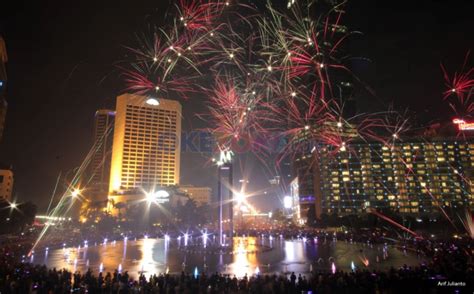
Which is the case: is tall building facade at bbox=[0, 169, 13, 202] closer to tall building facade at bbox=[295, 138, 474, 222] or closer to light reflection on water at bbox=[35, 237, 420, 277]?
light reflection on water at bbox=[35, 237, 420, 277]

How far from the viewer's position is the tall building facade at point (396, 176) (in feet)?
374

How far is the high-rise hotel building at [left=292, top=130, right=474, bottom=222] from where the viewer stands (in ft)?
374

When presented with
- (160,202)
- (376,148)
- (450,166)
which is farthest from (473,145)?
(160,202)

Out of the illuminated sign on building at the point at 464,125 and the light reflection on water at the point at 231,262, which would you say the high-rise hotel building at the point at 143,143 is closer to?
the illuminated sign on building at the point at 464,125

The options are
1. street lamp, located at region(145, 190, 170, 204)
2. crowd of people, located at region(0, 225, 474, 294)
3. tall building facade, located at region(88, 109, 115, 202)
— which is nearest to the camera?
crowd of people, located at region(0, 225, 474, 294)

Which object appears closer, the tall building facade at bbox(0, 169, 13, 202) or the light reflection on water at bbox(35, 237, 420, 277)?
the light reflection on water at bbox(35, 237, 420, 277)

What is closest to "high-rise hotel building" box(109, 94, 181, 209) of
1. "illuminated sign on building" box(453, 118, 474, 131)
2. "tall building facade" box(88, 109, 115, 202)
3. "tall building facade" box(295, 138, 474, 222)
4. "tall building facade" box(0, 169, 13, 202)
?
"tall building facade" box(0, 169, 13, 202)

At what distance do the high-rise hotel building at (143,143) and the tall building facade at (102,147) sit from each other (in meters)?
34.7

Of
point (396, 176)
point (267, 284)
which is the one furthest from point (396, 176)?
point (267, 284)

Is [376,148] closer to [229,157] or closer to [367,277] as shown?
[229,157]

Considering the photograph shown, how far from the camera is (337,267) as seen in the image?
23.8m

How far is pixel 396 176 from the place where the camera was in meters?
119

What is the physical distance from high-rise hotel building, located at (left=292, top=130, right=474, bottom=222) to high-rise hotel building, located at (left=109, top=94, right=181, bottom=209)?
56.3 meters

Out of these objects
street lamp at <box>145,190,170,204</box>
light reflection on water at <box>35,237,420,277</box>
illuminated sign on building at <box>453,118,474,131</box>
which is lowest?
light reflection on water at <box>35,237,420,277</box>
